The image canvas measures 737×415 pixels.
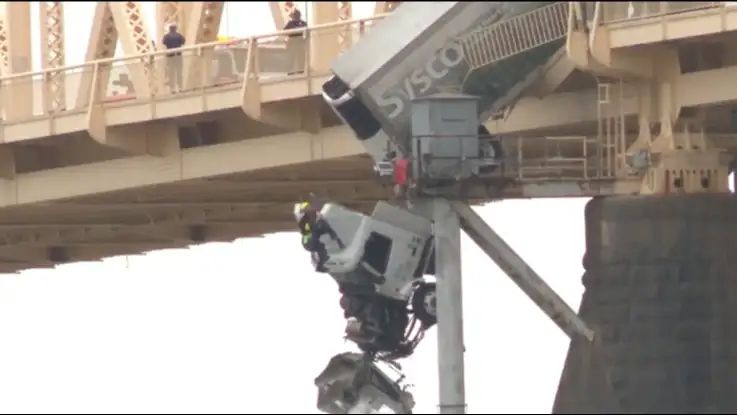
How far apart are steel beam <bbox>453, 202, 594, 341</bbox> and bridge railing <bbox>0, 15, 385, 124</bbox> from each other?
548 centimetres

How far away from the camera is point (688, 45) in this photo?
75875mm

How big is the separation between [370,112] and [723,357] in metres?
8.67

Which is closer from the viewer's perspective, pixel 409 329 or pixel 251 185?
pixel 409 329

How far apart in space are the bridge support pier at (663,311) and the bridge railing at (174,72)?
22.7ft

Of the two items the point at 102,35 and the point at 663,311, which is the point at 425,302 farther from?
the point at 102,35

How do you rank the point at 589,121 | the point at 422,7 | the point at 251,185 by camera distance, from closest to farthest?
the point at 422,7
the point at 589,121
the point at 251,185

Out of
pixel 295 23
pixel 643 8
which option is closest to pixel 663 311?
pixel 643 8

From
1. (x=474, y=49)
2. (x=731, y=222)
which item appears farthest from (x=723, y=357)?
(x=474, y=49)

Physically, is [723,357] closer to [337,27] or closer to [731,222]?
[731,222]

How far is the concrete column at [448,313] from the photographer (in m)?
72.8

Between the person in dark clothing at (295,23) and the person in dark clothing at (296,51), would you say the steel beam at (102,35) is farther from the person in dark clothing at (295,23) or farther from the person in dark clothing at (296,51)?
the person in dark clothing at (296,51)

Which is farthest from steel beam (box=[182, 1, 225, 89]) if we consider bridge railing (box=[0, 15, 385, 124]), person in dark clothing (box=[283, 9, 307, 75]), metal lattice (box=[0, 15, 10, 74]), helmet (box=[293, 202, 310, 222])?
helmet (box=[293, 202, 310, 222])

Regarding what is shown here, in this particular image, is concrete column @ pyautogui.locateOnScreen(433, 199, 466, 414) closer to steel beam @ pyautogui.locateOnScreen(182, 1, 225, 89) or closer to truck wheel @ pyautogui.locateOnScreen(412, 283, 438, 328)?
truck wheel @ pyautogui.locateOnScreen(412, 283, 438, 328)

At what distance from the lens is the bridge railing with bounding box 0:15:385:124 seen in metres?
80.3
